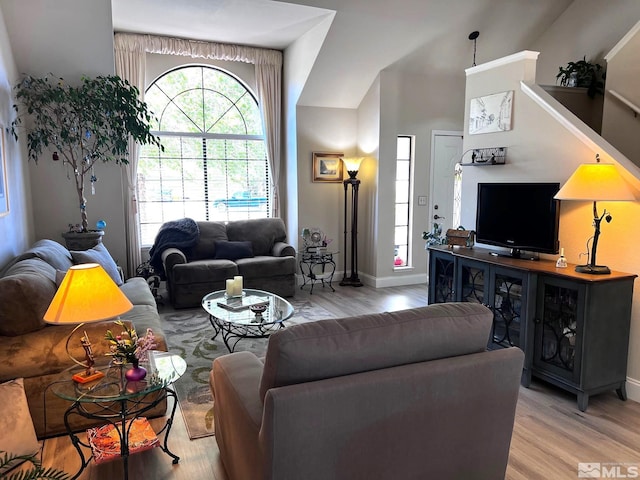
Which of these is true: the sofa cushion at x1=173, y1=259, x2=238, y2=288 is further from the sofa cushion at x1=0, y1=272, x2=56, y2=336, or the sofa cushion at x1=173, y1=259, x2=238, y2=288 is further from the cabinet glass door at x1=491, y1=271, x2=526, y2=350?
the cabinet glass door at x1=491, y1=271, x2=526, y2=350

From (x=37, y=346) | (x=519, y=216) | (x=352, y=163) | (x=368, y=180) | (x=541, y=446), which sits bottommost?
(x=541, y=446)

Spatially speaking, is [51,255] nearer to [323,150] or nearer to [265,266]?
[265,266]

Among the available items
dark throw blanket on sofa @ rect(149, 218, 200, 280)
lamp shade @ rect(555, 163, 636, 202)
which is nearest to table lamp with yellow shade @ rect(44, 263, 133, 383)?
lamp shade @ rect(555, 163, 636, 202)

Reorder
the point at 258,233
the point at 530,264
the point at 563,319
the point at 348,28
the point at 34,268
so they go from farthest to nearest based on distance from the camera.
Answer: the point at 258,233
the point at 348,28
the point at 530,264
the point at 563,319
the point at 34,268

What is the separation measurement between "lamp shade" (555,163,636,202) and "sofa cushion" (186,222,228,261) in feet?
13.0

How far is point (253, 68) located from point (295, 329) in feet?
17.8

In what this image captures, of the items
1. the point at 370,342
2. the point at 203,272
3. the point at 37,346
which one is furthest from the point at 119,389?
the point at 203,272

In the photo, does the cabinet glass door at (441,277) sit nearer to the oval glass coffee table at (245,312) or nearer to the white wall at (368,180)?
the oval glass coffee table at (245,312)

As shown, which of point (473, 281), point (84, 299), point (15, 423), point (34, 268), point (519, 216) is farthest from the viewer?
point (473, 281)

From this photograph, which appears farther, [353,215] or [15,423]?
[353,215]

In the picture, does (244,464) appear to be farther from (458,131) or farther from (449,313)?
(458,131)

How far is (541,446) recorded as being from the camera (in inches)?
98.6

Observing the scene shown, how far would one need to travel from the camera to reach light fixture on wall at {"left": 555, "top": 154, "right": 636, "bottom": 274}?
2785mm

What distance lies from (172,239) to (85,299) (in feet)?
11.7
